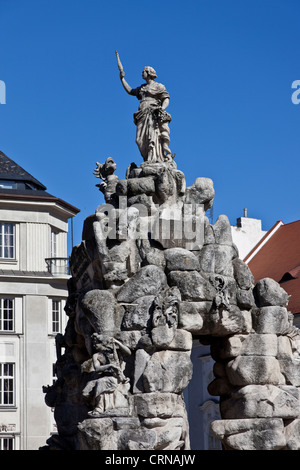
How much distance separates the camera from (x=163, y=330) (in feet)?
49.7

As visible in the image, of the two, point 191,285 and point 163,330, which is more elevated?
point 191,285

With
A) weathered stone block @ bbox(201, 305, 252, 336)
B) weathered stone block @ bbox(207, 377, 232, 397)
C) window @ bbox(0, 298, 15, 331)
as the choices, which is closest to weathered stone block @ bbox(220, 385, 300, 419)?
weathered stone block @ bbox(207, 377, 232, 397)

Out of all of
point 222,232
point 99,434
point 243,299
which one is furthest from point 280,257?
point 99,434

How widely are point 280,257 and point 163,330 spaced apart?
2786cm

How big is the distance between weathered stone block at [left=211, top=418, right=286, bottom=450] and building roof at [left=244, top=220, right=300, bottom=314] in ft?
71.9

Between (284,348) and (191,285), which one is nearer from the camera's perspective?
(191,285)

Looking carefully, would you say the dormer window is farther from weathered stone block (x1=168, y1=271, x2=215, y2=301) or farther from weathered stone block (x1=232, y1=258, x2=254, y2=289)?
weathered stone block (x1=168, y1=271, x2=215, y2=301)

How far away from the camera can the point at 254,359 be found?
16047mm

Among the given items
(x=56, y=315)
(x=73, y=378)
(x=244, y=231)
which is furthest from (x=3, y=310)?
(x=73, y=378)

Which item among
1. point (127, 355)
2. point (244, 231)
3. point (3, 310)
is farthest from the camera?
point (244, 231)

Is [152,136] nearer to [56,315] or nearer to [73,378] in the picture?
[73,378]

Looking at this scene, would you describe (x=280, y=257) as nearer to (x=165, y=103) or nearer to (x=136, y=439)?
(x=165, y=103)

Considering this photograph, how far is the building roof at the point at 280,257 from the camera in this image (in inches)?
1523
